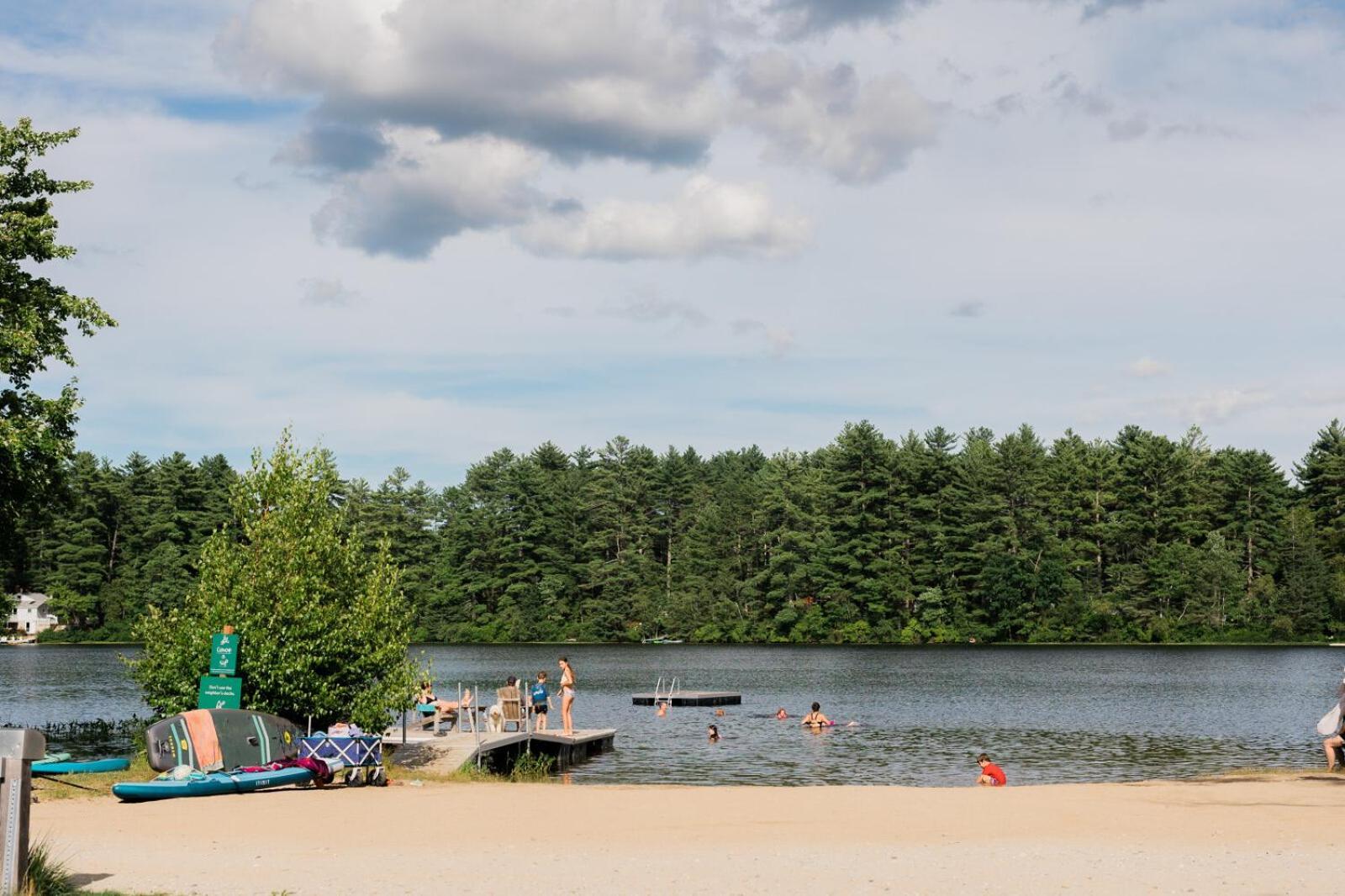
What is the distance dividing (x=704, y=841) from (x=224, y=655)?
481 inches

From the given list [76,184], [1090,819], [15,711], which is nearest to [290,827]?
[1090,819]

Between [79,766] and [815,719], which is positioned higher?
[79,766]

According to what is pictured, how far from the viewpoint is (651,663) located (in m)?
87.4

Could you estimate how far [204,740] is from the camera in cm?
2216

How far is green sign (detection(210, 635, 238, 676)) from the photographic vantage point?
80.8 feet

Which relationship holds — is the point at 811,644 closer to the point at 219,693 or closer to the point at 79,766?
the point at 219,693

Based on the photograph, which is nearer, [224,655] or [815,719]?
[224,655]

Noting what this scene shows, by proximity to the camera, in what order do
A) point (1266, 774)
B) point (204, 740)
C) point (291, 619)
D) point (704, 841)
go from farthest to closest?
point (1266, 774)
point (291, 619)
point (204, 740)
point (704, 841)

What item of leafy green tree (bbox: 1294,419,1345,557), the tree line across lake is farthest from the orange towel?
leafy green tree (bbox: 1294,419,1345,557)

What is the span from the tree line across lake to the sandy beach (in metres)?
85.7

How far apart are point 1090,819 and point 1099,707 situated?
33.8 m

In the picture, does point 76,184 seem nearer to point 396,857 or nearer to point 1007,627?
point 396,857

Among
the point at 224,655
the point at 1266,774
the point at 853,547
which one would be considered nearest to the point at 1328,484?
the point at 853,547

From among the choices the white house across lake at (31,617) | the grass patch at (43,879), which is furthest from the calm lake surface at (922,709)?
the white house across lake at (31,617)
